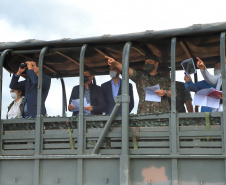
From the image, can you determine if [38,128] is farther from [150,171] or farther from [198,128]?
[198,128]

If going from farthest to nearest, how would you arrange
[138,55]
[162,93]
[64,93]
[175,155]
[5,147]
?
[64,93] → [138,55] → [5,147] → [162,93] → [175,155]

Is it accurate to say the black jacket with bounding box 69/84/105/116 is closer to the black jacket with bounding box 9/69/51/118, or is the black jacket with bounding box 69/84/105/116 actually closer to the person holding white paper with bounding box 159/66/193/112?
the black jacket with bounding box 9/69/51/118

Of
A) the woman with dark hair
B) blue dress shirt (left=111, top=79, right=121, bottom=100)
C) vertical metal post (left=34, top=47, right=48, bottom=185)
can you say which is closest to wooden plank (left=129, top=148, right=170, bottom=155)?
blue dress shirt (left=111, top=79, right=121, bottom=100)

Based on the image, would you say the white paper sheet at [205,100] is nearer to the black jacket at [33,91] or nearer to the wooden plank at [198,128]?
the wooden plank at [198,128]

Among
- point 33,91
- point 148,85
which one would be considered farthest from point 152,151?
point 33,91

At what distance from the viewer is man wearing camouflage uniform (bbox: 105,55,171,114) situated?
7.23 meters

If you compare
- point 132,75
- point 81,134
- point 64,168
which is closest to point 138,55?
point 132,75

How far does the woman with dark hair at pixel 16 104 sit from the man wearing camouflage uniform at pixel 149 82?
88.1 inches

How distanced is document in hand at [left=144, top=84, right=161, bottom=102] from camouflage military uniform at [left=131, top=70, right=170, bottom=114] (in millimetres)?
209

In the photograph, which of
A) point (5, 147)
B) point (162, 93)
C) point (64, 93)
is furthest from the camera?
point (64, 93)

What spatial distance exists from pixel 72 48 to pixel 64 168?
212cm

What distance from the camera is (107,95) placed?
26.1ft

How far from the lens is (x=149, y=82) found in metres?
7.37

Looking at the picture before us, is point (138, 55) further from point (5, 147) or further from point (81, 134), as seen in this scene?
point (5, 147)
